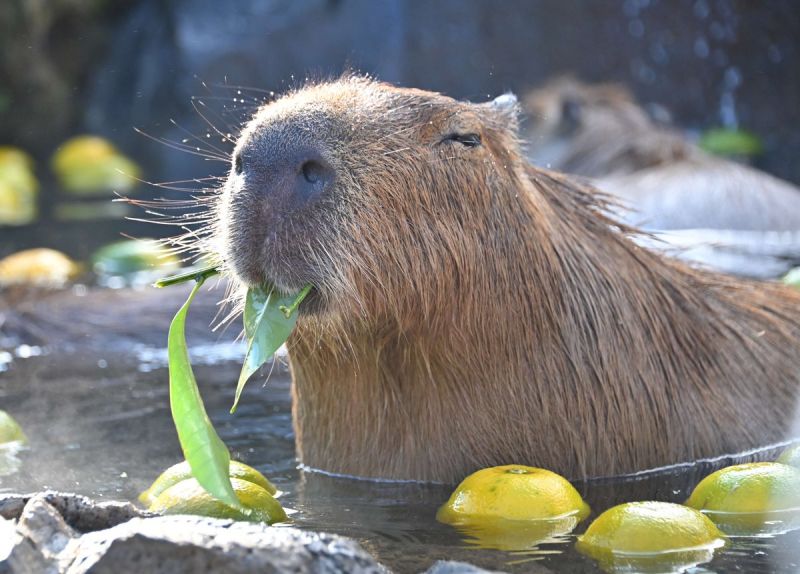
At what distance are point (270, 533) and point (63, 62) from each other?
969 cm

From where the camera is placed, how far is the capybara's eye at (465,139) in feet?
12.0

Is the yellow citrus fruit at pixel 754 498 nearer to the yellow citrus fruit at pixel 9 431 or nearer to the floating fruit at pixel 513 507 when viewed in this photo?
the floating fruit at pixel 513 507

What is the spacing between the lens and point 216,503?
3207 mm

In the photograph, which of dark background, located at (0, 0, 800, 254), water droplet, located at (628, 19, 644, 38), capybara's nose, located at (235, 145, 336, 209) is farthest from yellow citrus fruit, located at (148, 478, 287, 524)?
water droplet, located at (628, 19, 644, 38)

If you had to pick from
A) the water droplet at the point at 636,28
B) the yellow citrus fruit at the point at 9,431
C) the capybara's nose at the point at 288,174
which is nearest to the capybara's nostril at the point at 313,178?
the capybara's nose at the point at 288,174

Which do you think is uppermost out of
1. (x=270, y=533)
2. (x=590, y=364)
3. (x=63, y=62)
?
(x=63, y=62)

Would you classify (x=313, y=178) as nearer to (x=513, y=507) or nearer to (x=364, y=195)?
(x=364, y=195)

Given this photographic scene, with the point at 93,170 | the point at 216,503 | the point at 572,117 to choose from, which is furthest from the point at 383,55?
the point at 216,503

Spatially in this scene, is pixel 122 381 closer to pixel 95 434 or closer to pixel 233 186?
pixel 95 434

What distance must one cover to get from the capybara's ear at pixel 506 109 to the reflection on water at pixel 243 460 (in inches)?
42.9

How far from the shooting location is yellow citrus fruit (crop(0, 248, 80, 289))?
6.88m

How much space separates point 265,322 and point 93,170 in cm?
788

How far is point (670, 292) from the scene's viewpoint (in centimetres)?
419

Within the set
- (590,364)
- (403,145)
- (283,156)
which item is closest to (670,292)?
(590,364)
